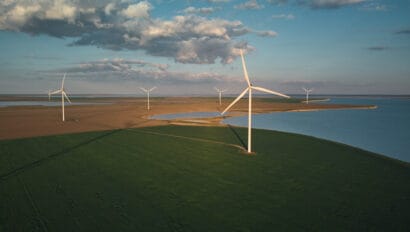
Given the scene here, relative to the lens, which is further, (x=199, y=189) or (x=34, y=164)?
(x=34, y=164)

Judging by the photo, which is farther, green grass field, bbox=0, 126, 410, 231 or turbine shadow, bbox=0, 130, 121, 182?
turbine shadow, bbox=0, 130, 121, 182

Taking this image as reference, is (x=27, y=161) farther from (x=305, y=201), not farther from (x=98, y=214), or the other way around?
(x=305, y=201)

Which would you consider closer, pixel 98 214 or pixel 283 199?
pixel 98 214

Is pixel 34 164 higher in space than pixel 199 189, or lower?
higher

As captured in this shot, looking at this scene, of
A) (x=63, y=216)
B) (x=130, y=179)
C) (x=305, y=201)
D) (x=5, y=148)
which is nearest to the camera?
(x=63, y=216)

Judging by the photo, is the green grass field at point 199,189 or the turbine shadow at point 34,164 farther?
the turbine shadow at point 34,164

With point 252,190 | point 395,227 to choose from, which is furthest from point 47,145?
point 395,227

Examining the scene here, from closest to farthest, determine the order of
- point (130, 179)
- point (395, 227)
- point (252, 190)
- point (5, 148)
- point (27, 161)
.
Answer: point (395, 227), point (252, 190), point (130, 179), point (27, 161), point (5, 148)
